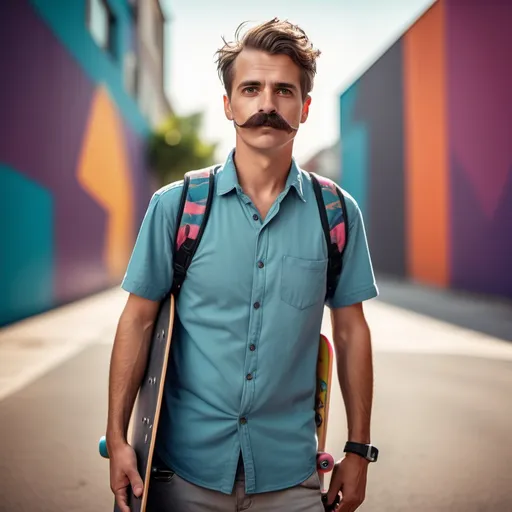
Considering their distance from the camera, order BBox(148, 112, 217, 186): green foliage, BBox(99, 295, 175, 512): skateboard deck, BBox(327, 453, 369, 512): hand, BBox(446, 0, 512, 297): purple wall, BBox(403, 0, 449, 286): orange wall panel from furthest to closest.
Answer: BBox(148, 112, 217, 186): green foliage < BBox(403, 0, 449, 286): orange wall panel < BBox(446, 0, 512, 297): purple wall < BBox(327, 453, 369, 512): hand < BBox(99, 295, 175, 512): skateboard deck

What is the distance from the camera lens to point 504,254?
12.8 meters

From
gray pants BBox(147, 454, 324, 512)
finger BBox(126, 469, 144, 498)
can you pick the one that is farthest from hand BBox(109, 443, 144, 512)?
gray pants BBox(147, 454, 324, 512)

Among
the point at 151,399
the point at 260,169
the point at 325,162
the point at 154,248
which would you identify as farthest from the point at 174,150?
the point at 325,162

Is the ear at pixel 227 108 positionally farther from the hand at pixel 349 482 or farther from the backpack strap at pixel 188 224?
the hand at pixel 349 482

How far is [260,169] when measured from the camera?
6.23ft

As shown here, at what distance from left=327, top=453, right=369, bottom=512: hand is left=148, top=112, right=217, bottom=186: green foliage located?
2224 centimetres

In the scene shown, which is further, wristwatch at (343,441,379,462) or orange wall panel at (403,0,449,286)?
orange wall panel at (403,0,449,286)

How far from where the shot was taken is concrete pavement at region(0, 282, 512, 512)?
3352mm

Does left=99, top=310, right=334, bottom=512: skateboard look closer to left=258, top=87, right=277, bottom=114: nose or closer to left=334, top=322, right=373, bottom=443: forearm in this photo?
left=334, top=322, right=373, bottom=443: forearm

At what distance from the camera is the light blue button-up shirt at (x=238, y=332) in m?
1.76

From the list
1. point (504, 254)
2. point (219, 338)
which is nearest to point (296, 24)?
point (219, 338)

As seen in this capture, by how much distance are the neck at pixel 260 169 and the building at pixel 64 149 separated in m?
7.71

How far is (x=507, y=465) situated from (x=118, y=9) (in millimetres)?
16597

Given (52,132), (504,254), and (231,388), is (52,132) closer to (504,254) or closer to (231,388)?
(504,254)
